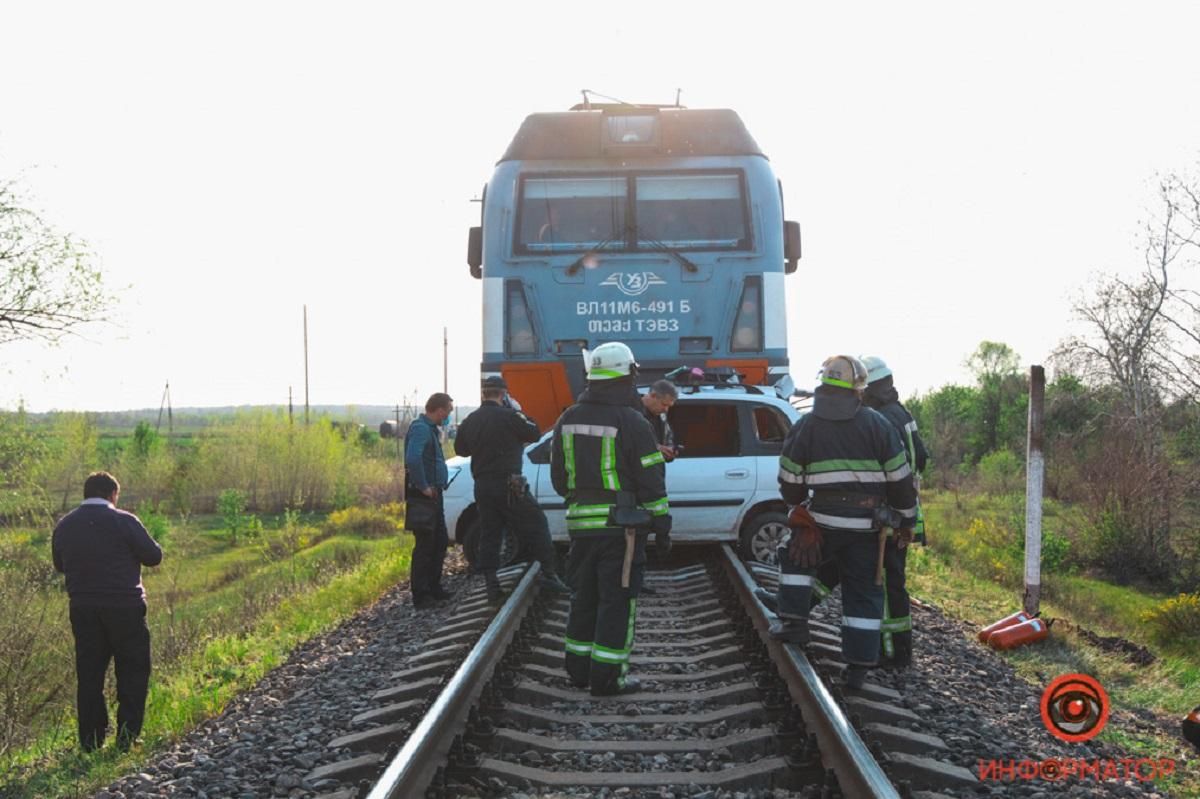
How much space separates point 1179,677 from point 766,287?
4.86 m

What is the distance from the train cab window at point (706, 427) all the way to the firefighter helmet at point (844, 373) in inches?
166

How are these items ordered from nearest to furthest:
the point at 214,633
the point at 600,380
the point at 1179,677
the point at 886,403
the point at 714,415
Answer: the point at 600,380
the point at 886,403
the point at 1179,677
the point at 714,415
the point at 214,633

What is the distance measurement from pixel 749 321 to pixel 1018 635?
410 centimetres

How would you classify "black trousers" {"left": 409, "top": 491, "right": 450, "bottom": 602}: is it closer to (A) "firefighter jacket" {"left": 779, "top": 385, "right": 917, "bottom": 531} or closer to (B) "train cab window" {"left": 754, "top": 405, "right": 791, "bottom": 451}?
(B) "train cab window" {"left": 754, "top": 405, "right": 791, "bottom": 451}

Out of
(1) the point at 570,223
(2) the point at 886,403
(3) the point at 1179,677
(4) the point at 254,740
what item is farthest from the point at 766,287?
(4) the point at 254,740

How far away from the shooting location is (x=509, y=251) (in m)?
11.1

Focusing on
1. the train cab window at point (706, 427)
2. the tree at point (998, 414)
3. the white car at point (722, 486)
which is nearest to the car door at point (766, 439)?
the white car at point (722, 486)

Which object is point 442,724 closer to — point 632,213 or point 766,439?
point 766,439

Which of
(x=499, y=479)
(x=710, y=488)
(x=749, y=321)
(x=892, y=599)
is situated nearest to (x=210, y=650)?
(x=499, y=479)

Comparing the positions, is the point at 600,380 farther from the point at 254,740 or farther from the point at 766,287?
the point at 766,287

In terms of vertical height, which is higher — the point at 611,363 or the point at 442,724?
the point at 611,363

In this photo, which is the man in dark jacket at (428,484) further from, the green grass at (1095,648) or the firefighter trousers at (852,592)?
the green grass at (1095,648)

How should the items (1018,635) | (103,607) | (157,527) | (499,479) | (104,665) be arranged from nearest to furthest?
1. (103,607)
2. (104,665)
3. (1018,635)
4. (499,479)
5. (157,527)

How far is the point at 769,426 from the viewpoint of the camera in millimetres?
10562
